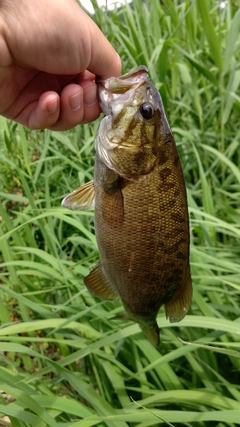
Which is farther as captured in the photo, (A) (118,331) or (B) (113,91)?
(A) (118,331)

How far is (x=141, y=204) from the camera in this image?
960 millimetres

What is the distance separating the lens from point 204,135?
7.36 feet

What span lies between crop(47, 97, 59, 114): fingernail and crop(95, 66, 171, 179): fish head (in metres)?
0.21

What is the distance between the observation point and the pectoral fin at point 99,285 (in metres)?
1.07

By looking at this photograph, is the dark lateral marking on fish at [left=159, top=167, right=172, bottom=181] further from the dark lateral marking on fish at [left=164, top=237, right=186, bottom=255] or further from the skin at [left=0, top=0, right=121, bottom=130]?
the skin at [left=0, top=0, right=121, bottom=130]

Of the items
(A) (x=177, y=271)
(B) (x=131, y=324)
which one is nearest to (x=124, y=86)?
(A) (x=177, y=271)

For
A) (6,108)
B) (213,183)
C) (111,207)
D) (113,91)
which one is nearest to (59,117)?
(6,108)

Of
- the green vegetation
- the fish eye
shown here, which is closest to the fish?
the fish eye

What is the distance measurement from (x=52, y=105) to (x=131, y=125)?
30 centimetres

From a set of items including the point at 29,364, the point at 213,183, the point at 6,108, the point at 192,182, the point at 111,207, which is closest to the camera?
the point at 111,207

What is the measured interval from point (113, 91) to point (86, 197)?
26 cm

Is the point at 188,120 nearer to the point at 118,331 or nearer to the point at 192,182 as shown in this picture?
the point at 192,182

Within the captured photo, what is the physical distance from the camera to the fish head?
979 millimetres

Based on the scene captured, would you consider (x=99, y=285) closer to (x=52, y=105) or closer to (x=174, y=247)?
(x=174, y=247)
